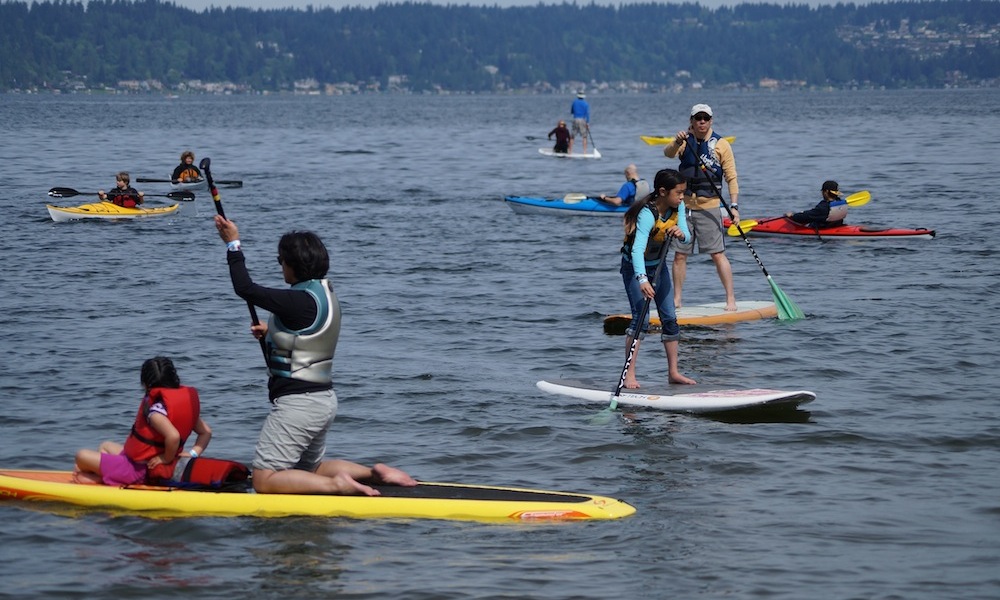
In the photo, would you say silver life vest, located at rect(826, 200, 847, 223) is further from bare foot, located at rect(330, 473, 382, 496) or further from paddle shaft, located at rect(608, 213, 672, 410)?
bare foot, located at rect(330, 473, 382, 496)

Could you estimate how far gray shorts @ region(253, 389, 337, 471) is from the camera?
816 cm

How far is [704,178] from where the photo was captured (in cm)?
1440

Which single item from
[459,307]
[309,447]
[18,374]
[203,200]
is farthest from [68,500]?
[203,200]

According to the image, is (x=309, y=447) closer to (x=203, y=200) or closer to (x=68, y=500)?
(x=68, y=500)

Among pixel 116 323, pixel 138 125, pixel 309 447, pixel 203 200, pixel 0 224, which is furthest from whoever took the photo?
pixel 138 125

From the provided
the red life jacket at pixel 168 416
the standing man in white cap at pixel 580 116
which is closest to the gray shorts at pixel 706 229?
the red life jacket at pixel 168 416

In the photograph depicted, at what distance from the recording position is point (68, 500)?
352 inches

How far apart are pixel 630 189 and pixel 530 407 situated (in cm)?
1398

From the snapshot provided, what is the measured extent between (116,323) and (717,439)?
868 cm

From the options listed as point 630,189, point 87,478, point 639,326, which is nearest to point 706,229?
point 639,326

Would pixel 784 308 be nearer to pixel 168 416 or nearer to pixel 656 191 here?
pixel 656 191

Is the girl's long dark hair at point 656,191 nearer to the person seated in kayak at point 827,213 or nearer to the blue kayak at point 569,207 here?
the person seated in kayak at point 827,213

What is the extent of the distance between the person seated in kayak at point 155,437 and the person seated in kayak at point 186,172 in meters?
20.6

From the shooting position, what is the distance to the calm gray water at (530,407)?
7.97 metres
